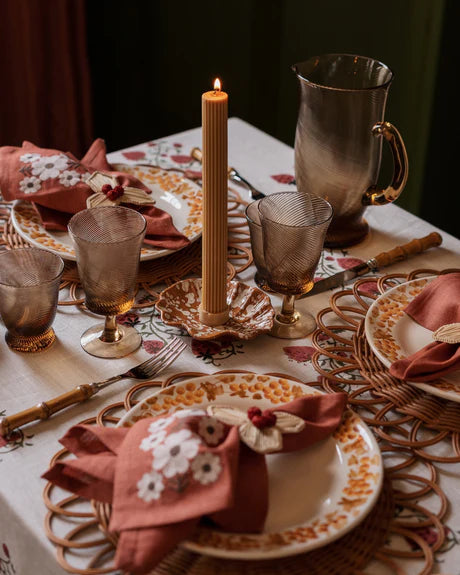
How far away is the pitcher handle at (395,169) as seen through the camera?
107cm

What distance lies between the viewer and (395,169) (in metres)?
1.11

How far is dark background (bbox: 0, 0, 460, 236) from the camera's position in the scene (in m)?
2.09

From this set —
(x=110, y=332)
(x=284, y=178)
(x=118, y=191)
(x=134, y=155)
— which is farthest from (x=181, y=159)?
(x=110, y=332)

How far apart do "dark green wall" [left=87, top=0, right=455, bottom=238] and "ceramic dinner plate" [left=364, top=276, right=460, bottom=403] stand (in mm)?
1249

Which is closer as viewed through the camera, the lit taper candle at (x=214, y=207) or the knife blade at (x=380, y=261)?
the lit taper candle at (x=214, y=207)

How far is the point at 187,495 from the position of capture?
0.63 m

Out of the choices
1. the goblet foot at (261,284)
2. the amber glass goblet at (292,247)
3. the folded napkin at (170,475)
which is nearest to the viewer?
the folded napkin at (170,475)

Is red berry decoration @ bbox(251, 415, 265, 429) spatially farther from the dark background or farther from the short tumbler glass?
the dark background

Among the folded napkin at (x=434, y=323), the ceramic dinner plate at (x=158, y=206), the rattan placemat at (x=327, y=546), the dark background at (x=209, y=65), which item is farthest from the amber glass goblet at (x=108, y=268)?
the dark background at (x=209, y=65)

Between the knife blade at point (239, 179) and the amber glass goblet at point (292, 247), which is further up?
the amber glass goblet at point (292, 247)

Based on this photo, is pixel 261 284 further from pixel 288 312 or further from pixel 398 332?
pixel 398 332

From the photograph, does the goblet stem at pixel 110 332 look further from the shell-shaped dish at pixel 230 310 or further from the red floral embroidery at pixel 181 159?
the red floral embroidery at pixel 181 159

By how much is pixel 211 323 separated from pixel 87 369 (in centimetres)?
17

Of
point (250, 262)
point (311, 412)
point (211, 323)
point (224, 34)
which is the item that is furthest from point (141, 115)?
point (311, 412)
